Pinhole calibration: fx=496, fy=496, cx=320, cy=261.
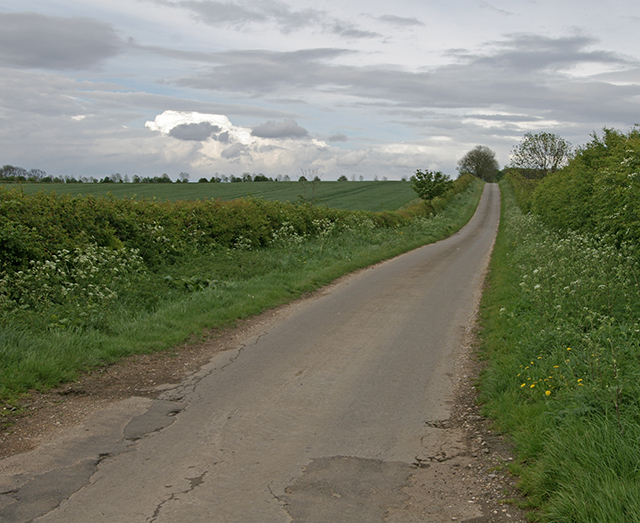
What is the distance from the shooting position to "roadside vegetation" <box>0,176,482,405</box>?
698 centimetres

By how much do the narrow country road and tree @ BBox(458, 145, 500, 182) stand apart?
450ft

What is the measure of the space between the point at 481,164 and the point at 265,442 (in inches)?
5615

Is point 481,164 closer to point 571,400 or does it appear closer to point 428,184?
point 428,184

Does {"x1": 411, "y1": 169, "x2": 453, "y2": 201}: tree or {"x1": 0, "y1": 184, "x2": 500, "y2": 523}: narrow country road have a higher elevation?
{"x1": 411, "y1": 169, "x2": 453, "y2": 201}: tree

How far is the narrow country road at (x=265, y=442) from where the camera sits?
3701 millimetres

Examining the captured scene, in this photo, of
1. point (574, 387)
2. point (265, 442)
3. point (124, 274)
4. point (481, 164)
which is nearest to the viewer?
point (265, 442)

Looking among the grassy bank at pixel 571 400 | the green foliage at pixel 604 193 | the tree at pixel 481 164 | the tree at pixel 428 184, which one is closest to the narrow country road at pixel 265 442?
the grassy bank at pixel 571 400

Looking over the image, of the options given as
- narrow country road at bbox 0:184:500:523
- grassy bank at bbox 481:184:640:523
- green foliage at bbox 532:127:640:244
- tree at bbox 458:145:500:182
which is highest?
tree at bbox 458:145:500:182

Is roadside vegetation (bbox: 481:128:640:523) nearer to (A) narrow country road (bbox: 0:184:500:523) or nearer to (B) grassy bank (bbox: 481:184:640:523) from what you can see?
(B) grassy bank (bbox: 481:184:640:523)

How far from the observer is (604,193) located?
37.4ft

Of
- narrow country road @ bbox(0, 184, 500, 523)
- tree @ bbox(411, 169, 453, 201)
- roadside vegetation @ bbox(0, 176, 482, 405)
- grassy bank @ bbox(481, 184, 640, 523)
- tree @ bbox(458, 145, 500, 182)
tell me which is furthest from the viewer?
tree @ bbox(458, 145, 500, 182)

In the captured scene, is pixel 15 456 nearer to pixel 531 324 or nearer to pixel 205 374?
pixel 205 374

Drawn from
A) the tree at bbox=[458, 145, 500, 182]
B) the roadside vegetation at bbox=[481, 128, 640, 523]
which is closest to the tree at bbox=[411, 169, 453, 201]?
the roadside vegetation at bbox=[481, 128, 640, 523]

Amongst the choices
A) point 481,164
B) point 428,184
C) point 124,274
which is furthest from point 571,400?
point 481,164
